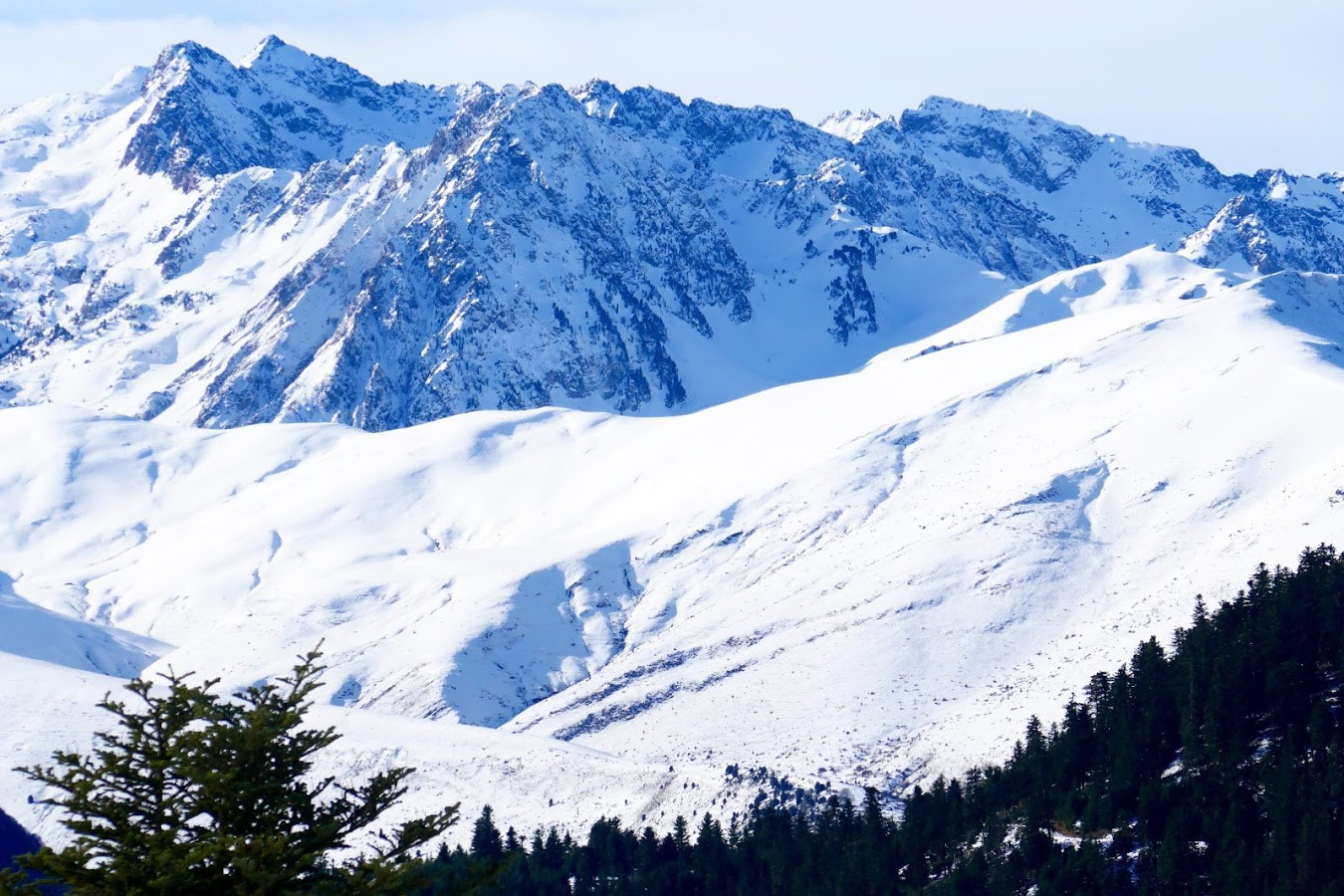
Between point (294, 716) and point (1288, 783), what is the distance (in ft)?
303

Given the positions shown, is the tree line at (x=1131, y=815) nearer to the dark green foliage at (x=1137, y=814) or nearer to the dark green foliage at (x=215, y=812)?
the dark green foliage at (x=1137, y=814)

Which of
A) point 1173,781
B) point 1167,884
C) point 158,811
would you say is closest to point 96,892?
point 158,811

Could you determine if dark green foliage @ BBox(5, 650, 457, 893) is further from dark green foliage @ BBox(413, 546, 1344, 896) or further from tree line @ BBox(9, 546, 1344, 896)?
dark green foliage @ BBox(413, 546, 1344, 896)

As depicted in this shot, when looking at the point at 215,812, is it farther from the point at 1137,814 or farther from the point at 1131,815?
the point at 1131,815

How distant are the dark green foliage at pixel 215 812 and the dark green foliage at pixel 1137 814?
74.2 m

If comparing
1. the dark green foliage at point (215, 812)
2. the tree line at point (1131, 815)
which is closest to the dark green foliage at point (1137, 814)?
the tree line at point (1131, 815)

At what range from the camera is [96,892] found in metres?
25.8

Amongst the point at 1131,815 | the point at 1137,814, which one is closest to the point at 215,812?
the point at 1137,814

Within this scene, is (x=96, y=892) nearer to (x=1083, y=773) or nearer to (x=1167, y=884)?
(x=1167, y=884)

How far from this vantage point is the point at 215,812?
2694cm

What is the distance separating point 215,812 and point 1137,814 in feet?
318

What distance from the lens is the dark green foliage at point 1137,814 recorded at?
348 feet

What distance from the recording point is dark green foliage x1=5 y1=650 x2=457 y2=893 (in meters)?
25.6

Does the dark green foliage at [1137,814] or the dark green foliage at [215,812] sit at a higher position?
the dark green foliage at [215,812]
